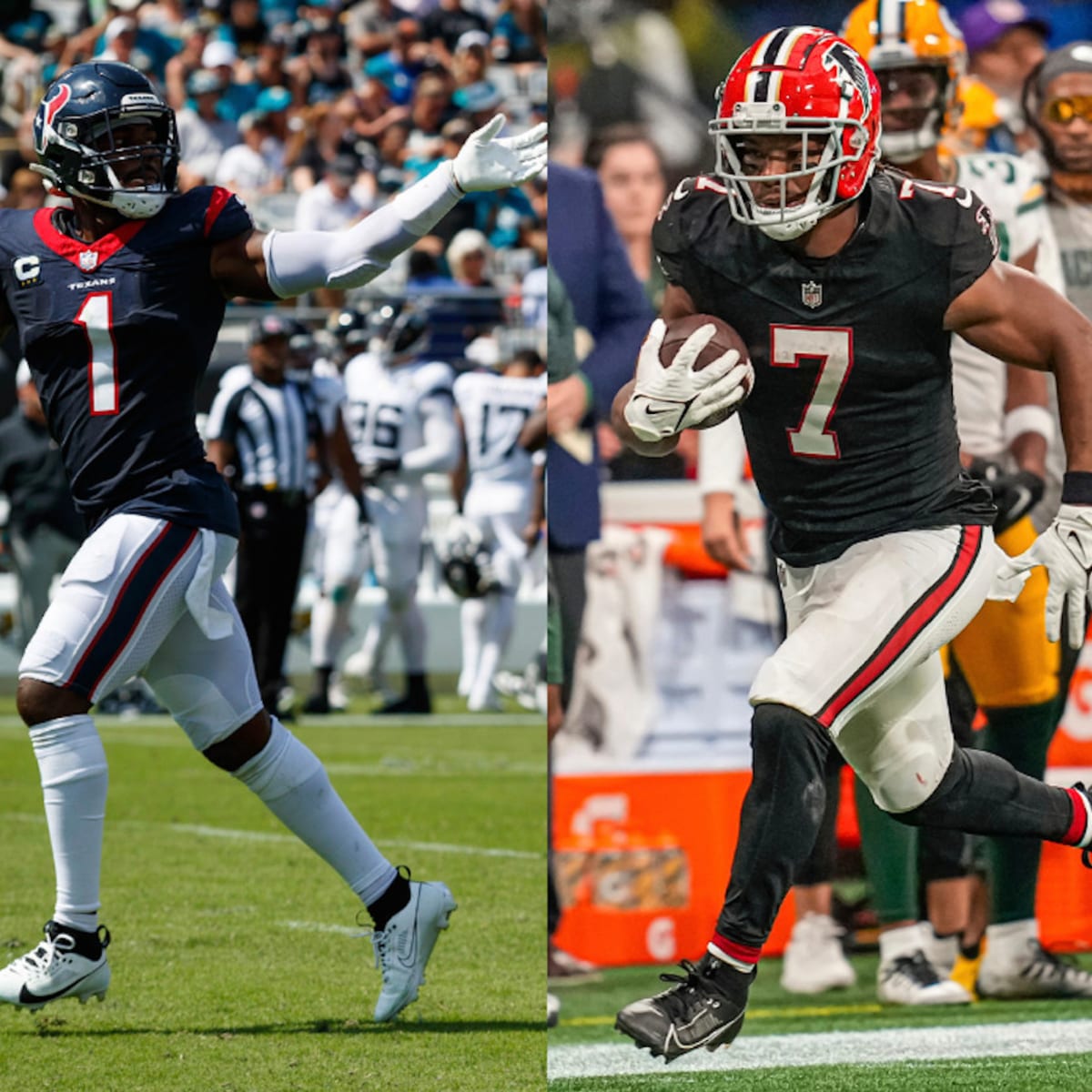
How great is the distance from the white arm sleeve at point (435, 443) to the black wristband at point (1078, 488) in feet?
23.9

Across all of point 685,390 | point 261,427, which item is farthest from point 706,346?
point 261,427

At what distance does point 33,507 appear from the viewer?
10.5m

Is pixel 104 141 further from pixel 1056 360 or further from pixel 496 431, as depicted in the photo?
pixel 496 431

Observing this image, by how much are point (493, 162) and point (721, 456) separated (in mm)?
1482

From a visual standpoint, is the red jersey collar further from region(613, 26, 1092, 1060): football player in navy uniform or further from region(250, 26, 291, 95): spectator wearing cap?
region(250, 26, 291, 95): spectator wearing cap

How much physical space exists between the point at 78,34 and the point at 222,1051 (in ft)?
44.5

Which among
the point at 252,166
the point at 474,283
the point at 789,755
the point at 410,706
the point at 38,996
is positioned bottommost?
the point at 410,706

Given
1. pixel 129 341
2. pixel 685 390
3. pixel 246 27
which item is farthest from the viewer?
pixel 246 27

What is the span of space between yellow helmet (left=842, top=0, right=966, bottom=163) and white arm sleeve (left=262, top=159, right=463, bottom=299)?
126cm

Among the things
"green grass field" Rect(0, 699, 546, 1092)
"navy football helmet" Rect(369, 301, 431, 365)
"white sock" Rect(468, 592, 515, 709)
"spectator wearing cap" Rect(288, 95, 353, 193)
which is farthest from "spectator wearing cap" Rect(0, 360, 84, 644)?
"spectator wearing cap" Rect(288, 95, 353, 193)

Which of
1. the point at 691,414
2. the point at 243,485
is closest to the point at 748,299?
the point at 691,414

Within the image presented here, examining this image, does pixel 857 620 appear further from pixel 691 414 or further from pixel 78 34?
pixel 78 34

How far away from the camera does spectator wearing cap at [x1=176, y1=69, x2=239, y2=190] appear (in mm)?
14797

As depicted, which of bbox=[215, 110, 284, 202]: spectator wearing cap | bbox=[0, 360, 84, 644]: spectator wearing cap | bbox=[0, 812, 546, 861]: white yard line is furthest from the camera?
bbox=[215, 110, 284, 202]: spectator wearing cap
